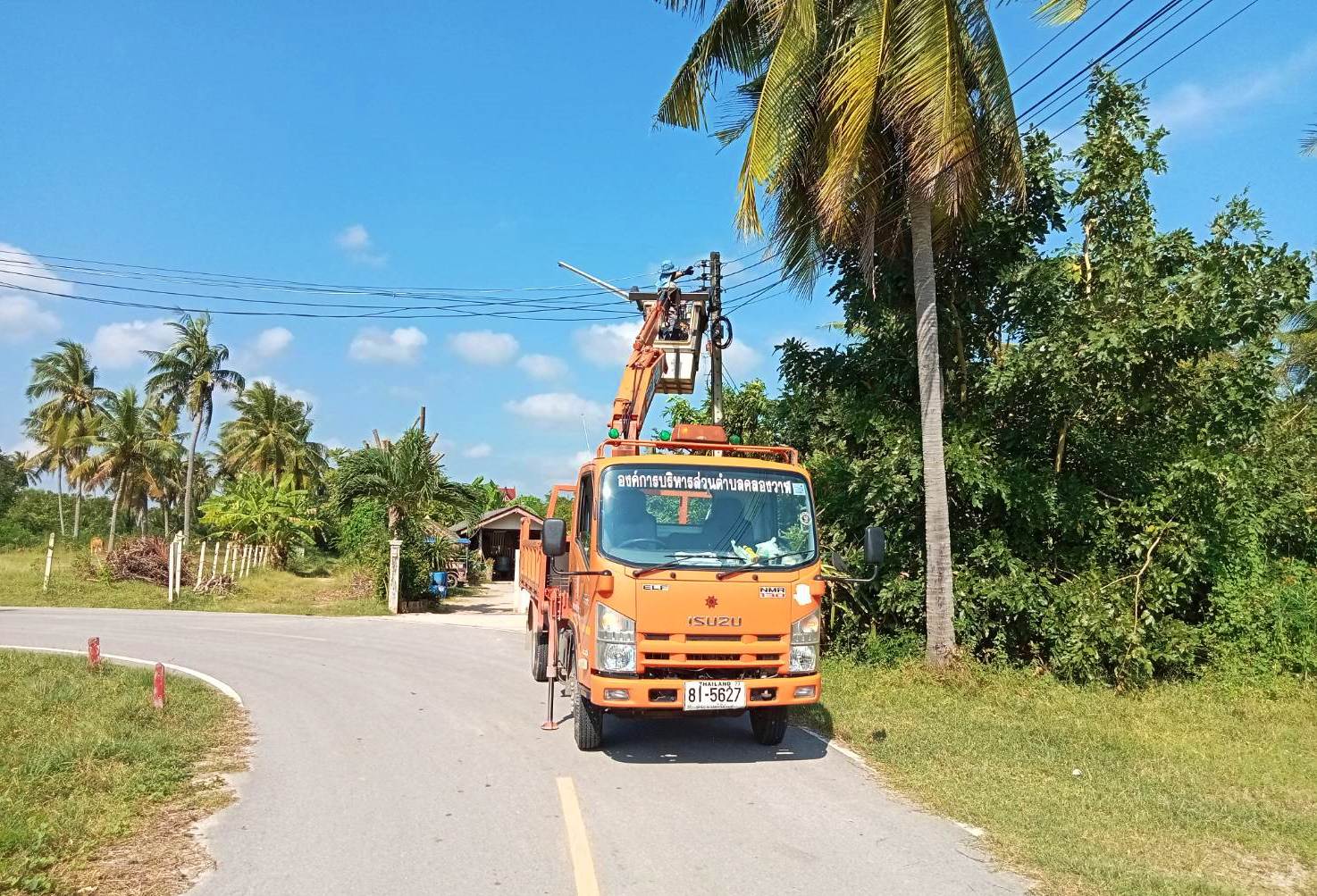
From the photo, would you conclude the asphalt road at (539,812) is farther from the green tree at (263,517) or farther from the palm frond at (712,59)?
the green tree at (263,517)

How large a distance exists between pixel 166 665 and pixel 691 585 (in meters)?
9.76

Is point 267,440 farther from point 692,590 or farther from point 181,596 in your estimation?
point 692,590

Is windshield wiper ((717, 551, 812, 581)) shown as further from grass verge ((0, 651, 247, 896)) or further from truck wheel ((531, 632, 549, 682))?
truck wheel ((531, 632, 549, 682))

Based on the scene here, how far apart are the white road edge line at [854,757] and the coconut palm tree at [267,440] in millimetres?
44997

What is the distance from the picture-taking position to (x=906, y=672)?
36.8 ft

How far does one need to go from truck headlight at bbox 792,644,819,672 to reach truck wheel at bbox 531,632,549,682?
4789 millimetres

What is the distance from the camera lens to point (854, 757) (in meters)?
7.90

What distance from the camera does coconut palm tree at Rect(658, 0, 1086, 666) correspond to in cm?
1025

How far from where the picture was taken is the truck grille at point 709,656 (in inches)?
282

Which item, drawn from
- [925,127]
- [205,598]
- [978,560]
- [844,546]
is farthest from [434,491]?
[925,127]

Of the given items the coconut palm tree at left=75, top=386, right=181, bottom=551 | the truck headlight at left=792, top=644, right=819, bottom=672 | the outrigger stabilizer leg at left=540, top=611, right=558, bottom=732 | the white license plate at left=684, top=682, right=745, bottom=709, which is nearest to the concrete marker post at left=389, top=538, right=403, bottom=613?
the outrigger stabilizer leg at left=540, top=611, right=558, bottom=732

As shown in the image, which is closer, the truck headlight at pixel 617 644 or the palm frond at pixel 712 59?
the truck headlight at pixel 617 644

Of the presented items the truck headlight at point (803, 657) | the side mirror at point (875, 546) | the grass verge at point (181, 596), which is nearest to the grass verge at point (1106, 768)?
the truck headlight at point (803, 657)

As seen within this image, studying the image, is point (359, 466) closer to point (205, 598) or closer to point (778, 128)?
point (205, 598)
